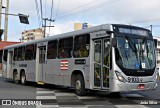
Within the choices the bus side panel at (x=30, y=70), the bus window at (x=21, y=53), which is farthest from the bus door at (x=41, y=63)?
the bus window at (x=21, y=53)

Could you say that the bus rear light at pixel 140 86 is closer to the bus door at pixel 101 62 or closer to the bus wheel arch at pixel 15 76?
the bus door at pixel 101 62

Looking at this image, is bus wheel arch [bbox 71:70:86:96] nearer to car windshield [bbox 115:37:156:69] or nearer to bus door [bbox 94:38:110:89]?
bus door [bbox 94:38:110:89]

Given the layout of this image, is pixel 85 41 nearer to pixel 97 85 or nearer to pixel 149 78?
pixel 97 85

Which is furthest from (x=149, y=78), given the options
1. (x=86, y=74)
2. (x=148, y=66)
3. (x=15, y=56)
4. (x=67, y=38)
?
(x=15, y=56)

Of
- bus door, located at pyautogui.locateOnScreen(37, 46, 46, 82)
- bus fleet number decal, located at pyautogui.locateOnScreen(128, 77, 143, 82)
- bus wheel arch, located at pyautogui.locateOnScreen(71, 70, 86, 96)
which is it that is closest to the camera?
bus fleet number decal, located at pyautogui.locateOnScreen(128, 77, 143, 82)

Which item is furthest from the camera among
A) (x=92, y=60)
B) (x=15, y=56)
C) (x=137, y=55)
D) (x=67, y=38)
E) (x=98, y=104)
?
(x=15, y=56)

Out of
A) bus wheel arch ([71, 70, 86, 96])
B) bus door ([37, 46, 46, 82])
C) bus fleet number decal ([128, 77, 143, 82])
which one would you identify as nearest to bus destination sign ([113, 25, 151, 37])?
bus fleet number decal ([128, 77, 143, 82])

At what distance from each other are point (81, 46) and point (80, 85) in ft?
5.81

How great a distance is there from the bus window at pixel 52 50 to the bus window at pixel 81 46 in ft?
7.41

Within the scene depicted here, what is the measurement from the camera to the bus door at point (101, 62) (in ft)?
44.3

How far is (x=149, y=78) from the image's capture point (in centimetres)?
1359

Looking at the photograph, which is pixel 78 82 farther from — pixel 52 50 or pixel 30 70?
pixel 30 70

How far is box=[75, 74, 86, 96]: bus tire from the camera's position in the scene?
49.0ft

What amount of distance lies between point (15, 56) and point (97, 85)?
37.6 feet
